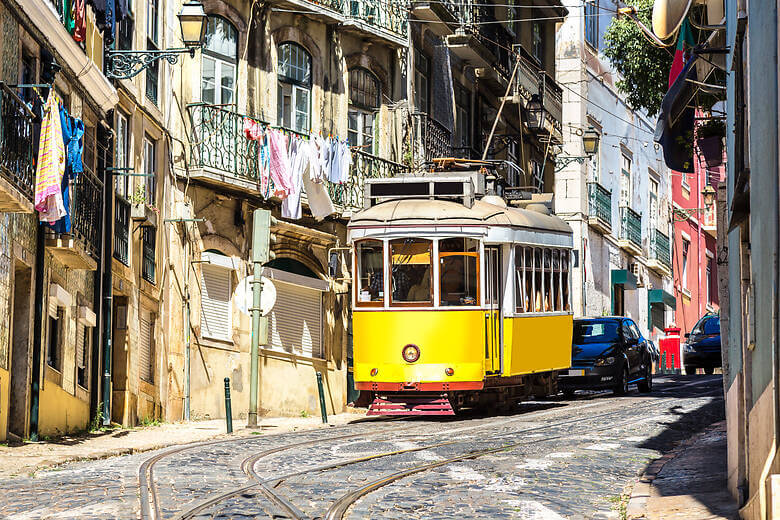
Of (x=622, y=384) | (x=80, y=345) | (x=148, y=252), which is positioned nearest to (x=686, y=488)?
(x=80, y=345)

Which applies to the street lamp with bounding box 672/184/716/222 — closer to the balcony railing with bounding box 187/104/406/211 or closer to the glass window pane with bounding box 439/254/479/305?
the balcony railing with bounding box 187/104/406/211

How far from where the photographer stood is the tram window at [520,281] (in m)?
20.8

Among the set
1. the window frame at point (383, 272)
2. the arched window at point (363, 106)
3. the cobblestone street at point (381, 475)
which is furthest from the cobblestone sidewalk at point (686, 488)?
the arched window at point (363, 106)

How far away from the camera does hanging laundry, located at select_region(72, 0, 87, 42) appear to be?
61.9ft

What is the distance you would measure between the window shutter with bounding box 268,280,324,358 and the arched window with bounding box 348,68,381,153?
3293 millimetres

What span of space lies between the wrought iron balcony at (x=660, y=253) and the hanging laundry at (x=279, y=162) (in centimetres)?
2645

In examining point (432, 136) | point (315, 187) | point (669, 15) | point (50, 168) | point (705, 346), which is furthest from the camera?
point (705, 346)

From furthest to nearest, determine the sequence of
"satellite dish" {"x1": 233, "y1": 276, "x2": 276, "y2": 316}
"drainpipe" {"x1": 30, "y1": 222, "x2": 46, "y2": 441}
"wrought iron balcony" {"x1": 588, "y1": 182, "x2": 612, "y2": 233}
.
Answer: "wrought iron balcony" {"x1": 588, "y1": 182, "x2": 612, "y2": 233} → "satellite dish" {"x1": 233, "y1": 276, "x2": 276, "y2": 316} → "drainpipe" {"x1": 30, "y1": 222, "x2": 46, "y2": 441}

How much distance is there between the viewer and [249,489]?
11.4 metres

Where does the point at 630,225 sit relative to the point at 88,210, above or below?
above

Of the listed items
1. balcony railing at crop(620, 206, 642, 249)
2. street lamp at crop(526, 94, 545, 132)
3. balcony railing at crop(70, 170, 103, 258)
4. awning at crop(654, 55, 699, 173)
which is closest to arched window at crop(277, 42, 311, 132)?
balcony railing at crop(70, 170, 103, 258)

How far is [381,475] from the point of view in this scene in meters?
12.6

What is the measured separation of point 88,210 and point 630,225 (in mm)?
29849

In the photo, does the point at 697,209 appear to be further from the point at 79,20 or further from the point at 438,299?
the point at 79,20
